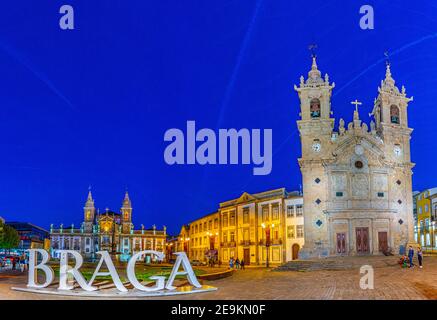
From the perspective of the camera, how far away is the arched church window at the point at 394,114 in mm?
50094

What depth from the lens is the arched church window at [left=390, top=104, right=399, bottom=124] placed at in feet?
164

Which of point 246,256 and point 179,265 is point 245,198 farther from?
point 179,265

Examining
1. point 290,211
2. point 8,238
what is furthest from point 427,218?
point 8,238

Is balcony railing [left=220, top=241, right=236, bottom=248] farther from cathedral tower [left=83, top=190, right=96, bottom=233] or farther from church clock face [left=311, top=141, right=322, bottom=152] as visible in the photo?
cathedral tower [left=83, top=190, right=96, bottom=233]

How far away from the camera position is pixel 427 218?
222 feet

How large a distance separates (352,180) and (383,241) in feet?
20.4

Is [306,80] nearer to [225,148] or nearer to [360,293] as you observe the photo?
[225,148]

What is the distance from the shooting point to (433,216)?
6512cm

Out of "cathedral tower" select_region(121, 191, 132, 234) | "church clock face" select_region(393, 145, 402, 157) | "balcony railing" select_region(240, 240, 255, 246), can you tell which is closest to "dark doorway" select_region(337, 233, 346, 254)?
"church clock face" select_region(393, 145, 402, 157)

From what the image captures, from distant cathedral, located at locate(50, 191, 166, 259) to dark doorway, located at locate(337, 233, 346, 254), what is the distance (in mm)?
97068

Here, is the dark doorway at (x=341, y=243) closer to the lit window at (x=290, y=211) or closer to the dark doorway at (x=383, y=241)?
the dark doorway at (x=383, y=241)

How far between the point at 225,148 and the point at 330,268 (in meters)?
14.6

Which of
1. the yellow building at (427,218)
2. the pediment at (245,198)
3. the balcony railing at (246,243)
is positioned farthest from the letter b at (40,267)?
the yellow building at (427,218)
